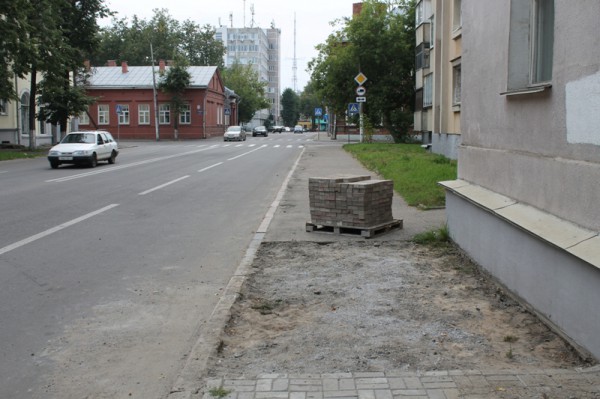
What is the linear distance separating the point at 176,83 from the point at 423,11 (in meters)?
34.6

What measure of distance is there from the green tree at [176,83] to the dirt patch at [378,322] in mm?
57417

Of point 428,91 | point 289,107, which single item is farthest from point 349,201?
point 289,107

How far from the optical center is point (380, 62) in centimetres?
4147

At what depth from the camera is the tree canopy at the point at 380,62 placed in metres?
41.0

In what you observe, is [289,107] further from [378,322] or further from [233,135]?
[378,322]

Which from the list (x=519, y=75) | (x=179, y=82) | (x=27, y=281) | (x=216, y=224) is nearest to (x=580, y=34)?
(x=519, y=75)

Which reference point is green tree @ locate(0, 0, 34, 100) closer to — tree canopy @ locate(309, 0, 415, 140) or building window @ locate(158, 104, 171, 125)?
tree canopy @ locate(309, 0, 415, 140)

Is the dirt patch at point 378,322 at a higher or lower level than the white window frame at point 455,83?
lower

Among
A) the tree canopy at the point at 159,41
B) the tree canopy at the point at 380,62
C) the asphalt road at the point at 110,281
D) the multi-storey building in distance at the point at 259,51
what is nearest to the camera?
the asphalt road at the point at 110,281

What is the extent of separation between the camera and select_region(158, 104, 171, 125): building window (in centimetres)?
6584

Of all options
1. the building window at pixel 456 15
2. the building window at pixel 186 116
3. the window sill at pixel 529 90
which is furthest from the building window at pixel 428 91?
the building window at pixel 186 116

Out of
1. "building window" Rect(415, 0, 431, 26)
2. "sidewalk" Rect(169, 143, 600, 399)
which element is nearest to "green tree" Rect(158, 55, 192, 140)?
"building window" Rect(415, 0, 431, 26)

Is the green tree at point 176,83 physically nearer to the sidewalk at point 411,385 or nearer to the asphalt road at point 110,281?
the asphalt road at point 110,281

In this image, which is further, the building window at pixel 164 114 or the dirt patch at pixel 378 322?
the building window at pixel 164 114
